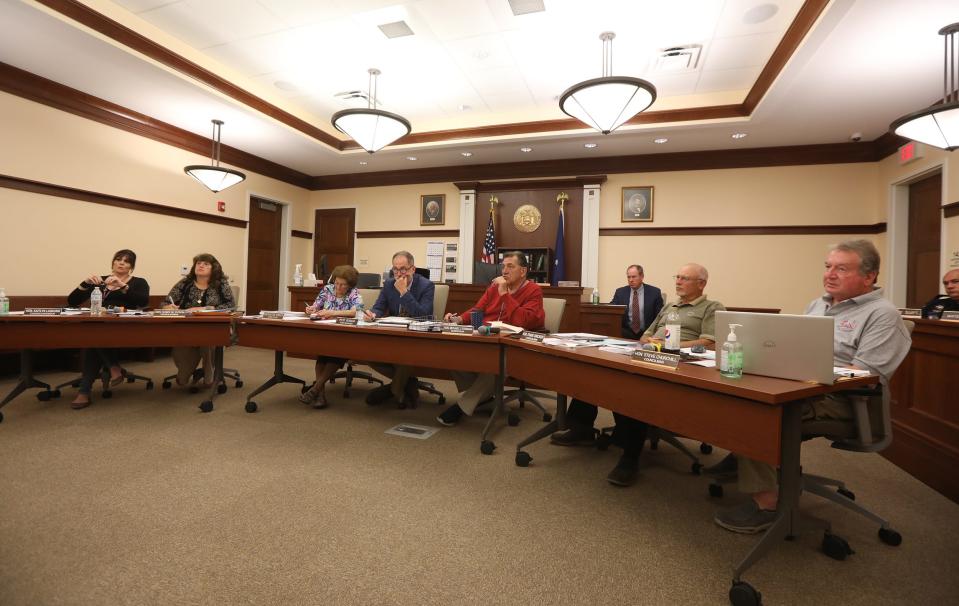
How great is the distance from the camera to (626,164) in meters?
6.54

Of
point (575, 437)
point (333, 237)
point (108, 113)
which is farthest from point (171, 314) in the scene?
point (333, 237)

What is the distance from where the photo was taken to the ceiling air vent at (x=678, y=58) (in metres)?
4.17

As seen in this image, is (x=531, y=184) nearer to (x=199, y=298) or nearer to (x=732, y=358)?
(x=199, y=298)

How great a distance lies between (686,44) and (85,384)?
6017 millimetres

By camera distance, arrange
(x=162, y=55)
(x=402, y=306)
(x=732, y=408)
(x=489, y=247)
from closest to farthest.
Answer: (x=732, y=408) → (x=402, y=306) → (x=162, y=55) → (x=489, y=247)

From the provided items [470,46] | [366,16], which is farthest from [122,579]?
[470,46]

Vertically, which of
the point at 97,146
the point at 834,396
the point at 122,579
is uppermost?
the point at 97,146

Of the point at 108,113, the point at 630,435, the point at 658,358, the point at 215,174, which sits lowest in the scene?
the point at 630,435

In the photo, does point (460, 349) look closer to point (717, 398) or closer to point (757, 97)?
point (717, 398)

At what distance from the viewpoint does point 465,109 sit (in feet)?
19.2

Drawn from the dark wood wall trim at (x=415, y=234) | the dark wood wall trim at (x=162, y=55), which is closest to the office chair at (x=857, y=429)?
the dark wood wall trim at (x=162, y=55)

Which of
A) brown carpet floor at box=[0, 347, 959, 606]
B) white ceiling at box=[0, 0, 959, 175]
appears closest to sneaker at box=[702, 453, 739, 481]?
brown carpet floor at box=[0, 347, 959, 606]

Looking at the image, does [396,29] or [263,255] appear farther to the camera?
[263,255]

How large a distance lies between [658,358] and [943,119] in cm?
375
